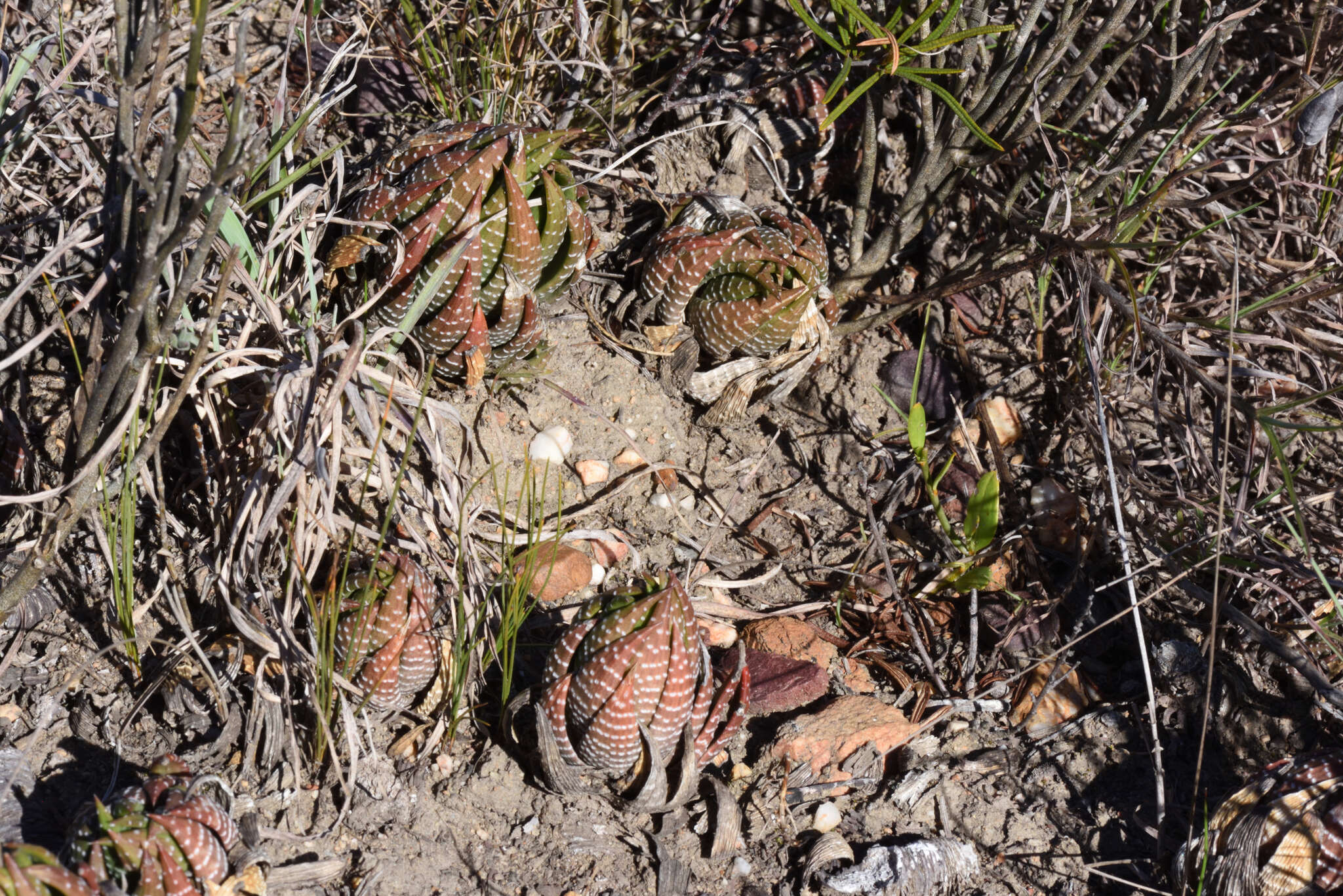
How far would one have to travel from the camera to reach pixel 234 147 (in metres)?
1.50

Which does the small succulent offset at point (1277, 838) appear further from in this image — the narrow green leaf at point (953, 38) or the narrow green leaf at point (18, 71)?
the narrow green leaf at point (18, 71)

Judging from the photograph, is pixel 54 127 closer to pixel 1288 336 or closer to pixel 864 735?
pixel 864 735

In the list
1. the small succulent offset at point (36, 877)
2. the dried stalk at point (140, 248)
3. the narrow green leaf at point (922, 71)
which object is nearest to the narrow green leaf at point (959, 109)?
the narrow green leaf at point (922, 71)

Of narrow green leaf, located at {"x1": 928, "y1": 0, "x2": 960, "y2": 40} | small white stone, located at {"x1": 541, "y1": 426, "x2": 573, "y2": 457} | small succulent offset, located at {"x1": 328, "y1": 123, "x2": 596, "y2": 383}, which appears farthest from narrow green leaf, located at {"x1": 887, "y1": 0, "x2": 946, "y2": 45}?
small white stone, located at {"x1": 541, "y1": 426, "x2": 573, "y2": 457}

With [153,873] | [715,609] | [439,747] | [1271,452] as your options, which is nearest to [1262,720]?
[1271,452]

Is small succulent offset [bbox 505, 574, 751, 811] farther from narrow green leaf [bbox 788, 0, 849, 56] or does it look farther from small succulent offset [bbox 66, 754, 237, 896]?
narrow green leaf [bbox 788, 0, 849, 56]

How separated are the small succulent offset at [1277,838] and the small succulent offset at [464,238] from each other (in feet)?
6.39

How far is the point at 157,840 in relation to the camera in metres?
1.55

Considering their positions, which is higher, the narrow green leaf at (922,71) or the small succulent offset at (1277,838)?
the narrow green leaf at (922,71)

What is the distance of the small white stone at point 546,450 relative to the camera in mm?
2576

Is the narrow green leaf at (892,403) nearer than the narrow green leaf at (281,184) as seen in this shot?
No

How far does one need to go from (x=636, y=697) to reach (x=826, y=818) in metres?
0.60

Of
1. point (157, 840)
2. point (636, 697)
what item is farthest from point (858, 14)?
point (157, 840)

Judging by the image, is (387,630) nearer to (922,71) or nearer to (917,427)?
(917,427)
